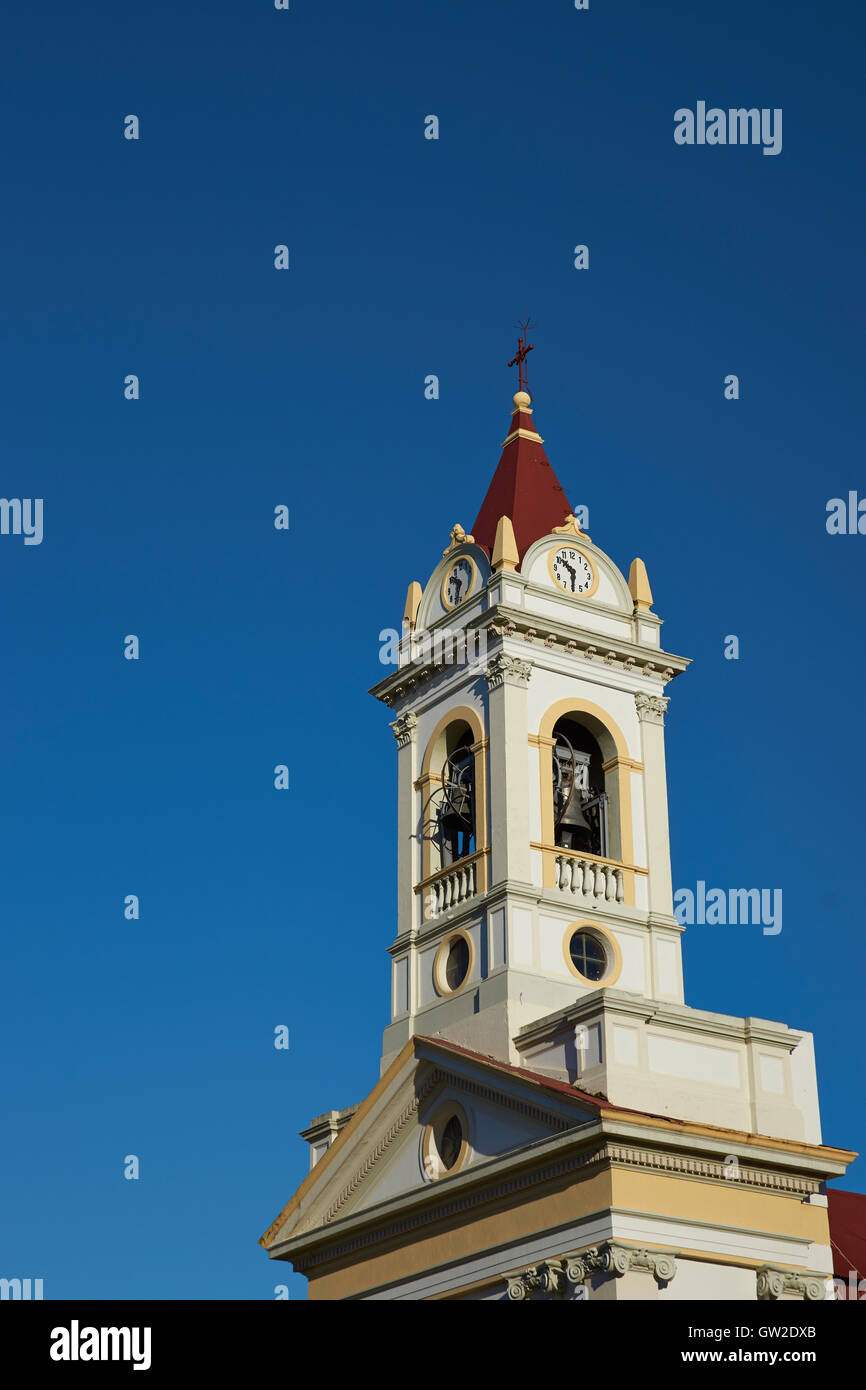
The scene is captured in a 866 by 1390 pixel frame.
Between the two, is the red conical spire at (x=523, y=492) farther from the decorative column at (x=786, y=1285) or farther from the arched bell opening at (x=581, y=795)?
the decorative column at (x=786, y=1285)

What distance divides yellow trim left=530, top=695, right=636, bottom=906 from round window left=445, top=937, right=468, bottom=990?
185cm

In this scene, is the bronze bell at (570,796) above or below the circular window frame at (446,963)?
above

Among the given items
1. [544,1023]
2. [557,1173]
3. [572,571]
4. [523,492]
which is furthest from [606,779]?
[557,1173]

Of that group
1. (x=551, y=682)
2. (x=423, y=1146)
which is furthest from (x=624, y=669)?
(x=423, y=1146)

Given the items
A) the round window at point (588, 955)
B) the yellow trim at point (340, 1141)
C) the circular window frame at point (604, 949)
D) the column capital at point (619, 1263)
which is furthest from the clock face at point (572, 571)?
the column capital at point (619, 1263)

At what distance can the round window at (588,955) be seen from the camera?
3139cm

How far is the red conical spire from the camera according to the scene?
116ft

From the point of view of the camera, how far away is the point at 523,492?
35.8m

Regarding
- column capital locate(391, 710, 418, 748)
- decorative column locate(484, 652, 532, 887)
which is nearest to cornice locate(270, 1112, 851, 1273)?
decorative column locate(484, 652, 532, 887)

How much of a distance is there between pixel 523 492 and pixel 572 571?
2.05 m

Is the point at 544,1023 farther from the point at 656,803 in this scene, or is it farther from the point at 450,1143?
the point at 656,803

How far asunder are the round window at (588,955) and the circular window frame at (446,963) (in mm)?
1692
